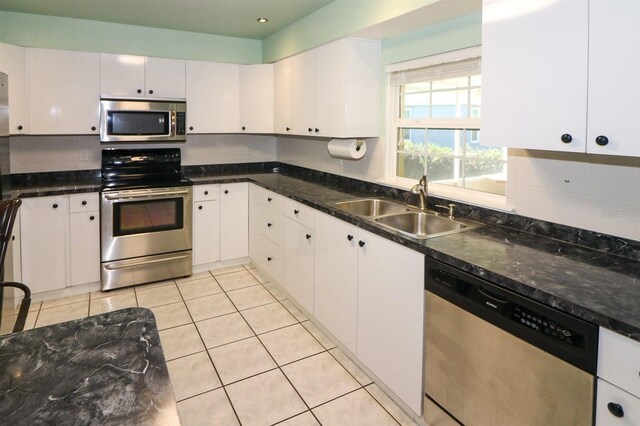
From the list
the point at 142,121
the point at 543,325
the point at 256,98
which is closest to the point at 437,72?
the point at 543,325

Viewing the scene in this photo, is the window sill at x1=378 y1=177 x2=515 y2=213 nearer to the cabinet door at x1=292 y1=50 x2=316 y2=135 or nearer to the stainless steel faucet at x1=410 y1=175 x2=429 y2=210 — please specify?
the stainless steel faucet at x1=410 y1=175 x2=429 y2=210

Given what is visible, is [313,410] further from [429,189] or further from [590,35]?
[590,35]

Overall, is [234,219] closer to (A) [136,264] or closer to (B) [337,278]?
(A) [136,264]

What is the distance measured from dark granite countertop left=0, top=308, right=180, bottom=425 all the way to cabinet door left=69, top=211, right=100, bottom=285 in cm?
281

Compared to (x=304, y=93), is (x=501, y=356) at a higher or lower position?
lower

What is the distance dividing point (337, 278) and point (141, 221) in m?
2.05

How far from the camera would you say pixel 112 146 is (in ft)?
13.7

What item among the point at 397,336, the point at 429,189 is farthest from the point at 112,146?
the point at 397,336

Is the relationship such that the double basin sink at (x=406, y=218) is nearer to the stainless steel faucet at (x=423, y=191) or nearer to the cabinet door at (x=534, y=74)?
the stainless steel faucet at (x=423, y=191)

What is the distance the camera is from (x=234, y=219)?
4.34m

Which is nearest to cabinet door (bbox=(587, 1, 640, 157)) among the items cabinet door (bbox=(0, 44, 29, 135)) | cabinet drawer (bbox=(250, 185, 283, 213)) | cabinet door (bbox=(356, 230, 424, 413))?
cabinet door (bbox=(356, 230, 424, 413))

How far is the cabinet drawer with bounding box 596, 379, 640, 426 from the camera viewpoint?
3.97 ft

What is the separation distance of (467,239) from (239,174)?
3072mm

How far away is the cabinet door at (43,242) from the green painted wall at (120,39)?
1.45m
